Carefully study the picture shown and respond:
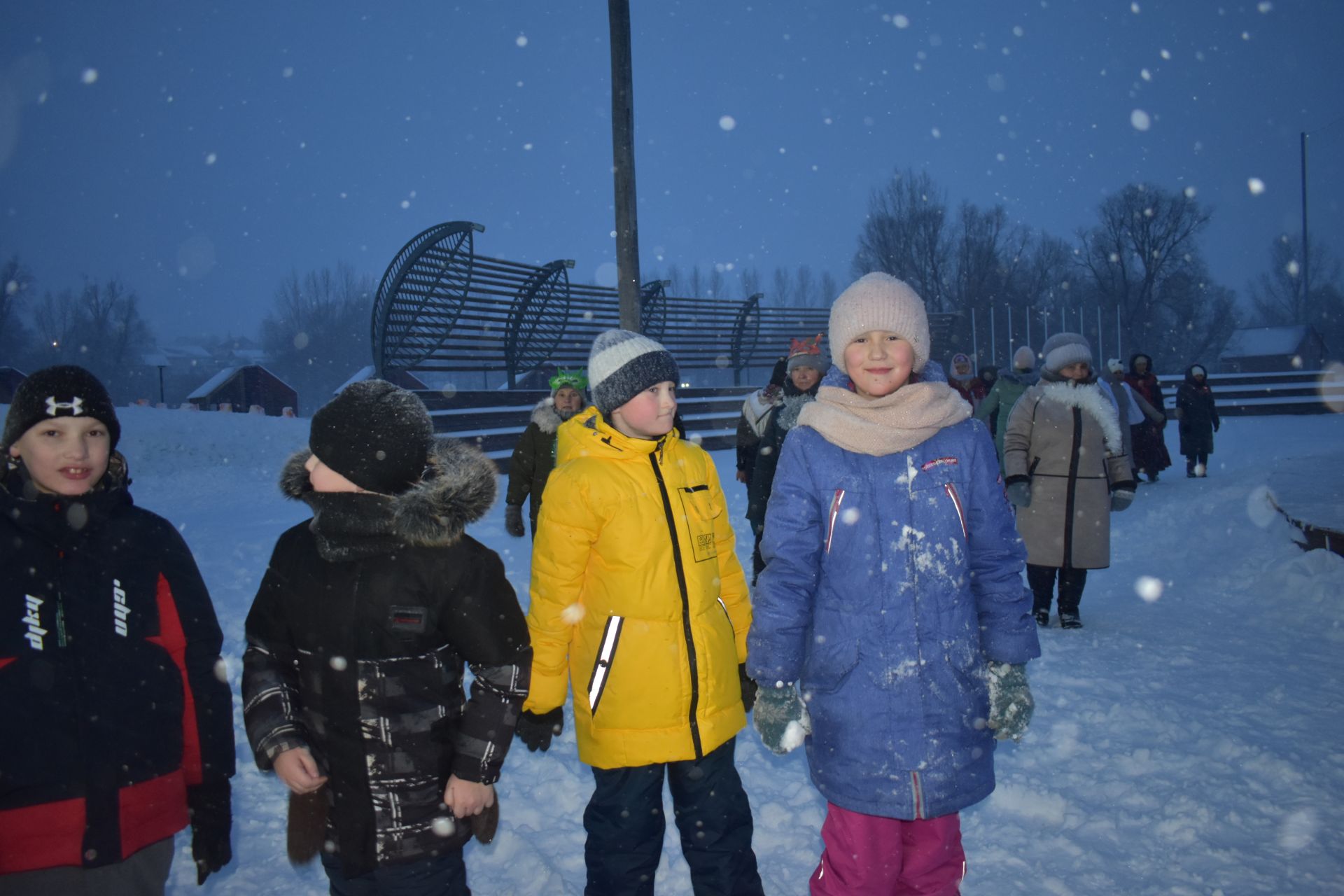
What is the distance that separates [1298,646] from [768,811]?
4.04m

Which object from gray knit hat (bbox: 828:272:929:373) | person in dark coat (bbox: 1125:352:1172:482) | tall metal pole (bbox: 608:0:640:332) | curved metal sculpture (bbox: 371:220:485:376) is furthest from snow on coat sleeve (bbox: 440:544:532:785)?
curved metal sculpture (bbox: 371:220:485:376)

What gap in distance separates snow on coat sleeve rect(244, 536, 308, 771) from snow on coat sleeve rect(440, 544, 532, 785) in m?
0.42

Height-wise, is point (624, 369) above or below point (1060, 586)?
above

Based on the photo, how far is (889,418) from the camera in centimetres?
233

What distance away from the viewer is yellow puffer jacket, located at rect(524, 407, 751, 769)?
250 centimetres

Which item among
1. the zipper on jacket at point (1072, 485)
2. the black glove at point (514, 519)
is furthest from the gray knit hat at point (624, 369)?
the black glove at point (514, 519)

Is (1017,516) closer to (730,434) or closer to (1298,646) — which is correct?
(1298,646)

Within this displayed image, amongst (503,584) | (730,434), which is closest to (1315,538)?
(503,584)

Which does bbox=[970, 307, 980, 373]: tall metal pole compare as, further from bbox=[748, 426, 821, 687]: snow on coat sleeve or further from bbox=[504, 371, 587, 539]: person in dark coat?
bbox=[748, 426, 821, 687]: snow on coat sleeve

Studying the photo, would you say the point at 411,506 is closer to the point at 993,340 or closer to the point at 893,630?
the point at 893,630

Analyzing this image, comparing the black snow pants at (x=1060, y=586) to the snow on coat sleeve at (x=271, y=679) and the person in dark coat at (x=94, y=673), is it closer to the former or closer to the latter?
the snow on coat sleeve at (x=271, y=679)

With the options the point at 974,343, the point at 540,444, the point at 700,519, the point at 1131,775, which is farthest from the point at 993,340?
the point at 700,519

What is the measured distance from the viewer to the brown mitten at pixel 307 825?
2070 millimetres

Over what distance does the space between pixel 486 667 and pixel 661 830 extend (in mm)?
887
